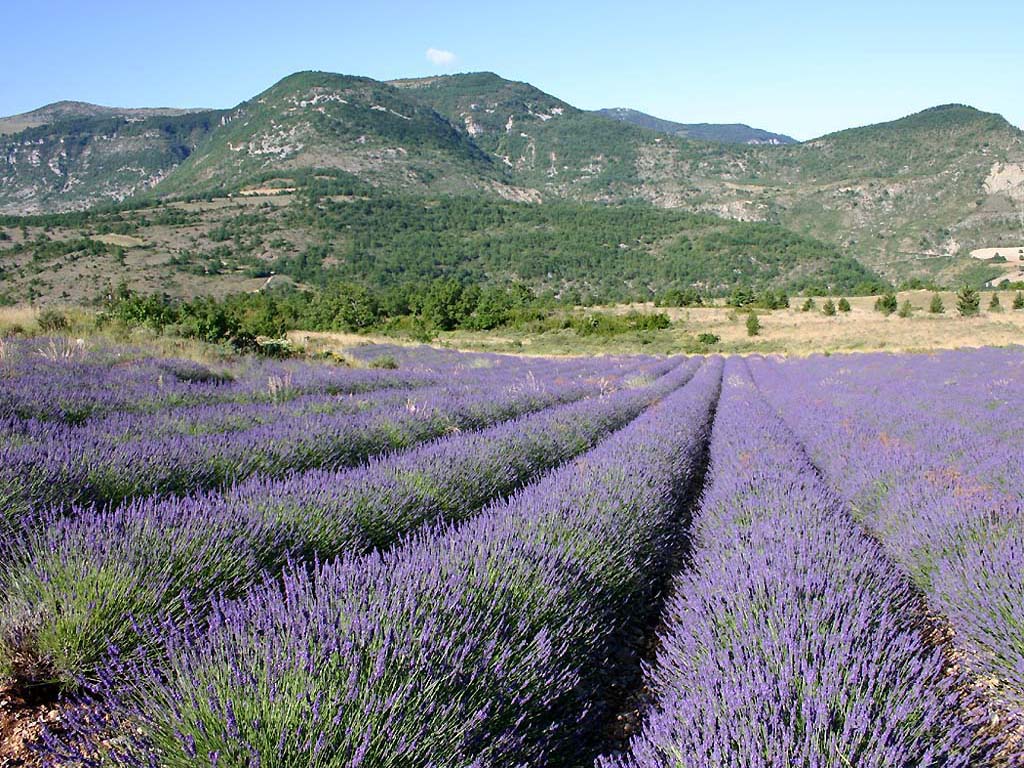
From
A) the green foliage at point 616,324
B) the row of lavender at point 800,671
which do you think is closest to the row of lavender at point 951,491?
the row of lavender at point 800,671

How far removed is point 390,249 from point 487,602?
96.0m

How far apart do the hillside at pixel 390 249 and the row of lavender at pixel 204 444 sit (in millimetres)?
61775

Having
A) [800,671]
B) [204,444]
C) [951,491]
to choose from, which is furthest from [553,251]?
[800,671]

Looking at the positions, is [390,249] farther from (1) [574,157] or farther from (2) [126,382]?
(1) [574,157]

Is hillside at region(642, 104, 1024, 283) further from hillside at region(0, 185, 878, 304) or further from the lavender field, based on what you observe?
the lavender field

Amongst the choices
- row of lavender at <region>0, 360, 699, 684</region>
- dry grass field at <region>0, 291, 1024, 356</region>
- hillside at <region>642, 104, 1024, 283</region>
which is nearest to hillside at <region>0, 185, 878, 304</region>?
hillside at <region>642, 104, 1024, 283</region>

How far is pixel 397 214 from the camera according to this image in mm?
104938

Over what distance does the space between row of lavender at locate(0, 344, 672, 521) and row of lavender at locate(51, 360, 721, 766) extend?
1.43 metres

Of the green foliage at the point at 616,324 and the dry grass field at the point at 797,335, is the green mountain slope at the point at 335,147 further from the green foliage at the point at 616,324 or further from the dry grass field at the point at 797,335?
the dry grass field at the point at 797,335

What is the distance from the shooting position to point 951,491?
372 cm

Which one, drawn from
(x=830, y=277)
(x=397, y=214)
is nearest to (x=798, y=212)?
(x=830, y=277)

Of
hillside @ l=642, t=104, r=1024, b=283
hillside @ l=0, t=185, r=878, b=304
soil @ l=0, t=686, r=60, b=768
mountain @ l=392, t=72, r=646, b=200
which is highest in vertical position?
mountain @ l=392, t=72, r=646, b=200

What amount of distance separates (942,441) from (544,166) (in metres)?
183

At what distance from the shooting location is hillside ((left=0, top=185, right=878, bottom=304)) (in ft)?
217
